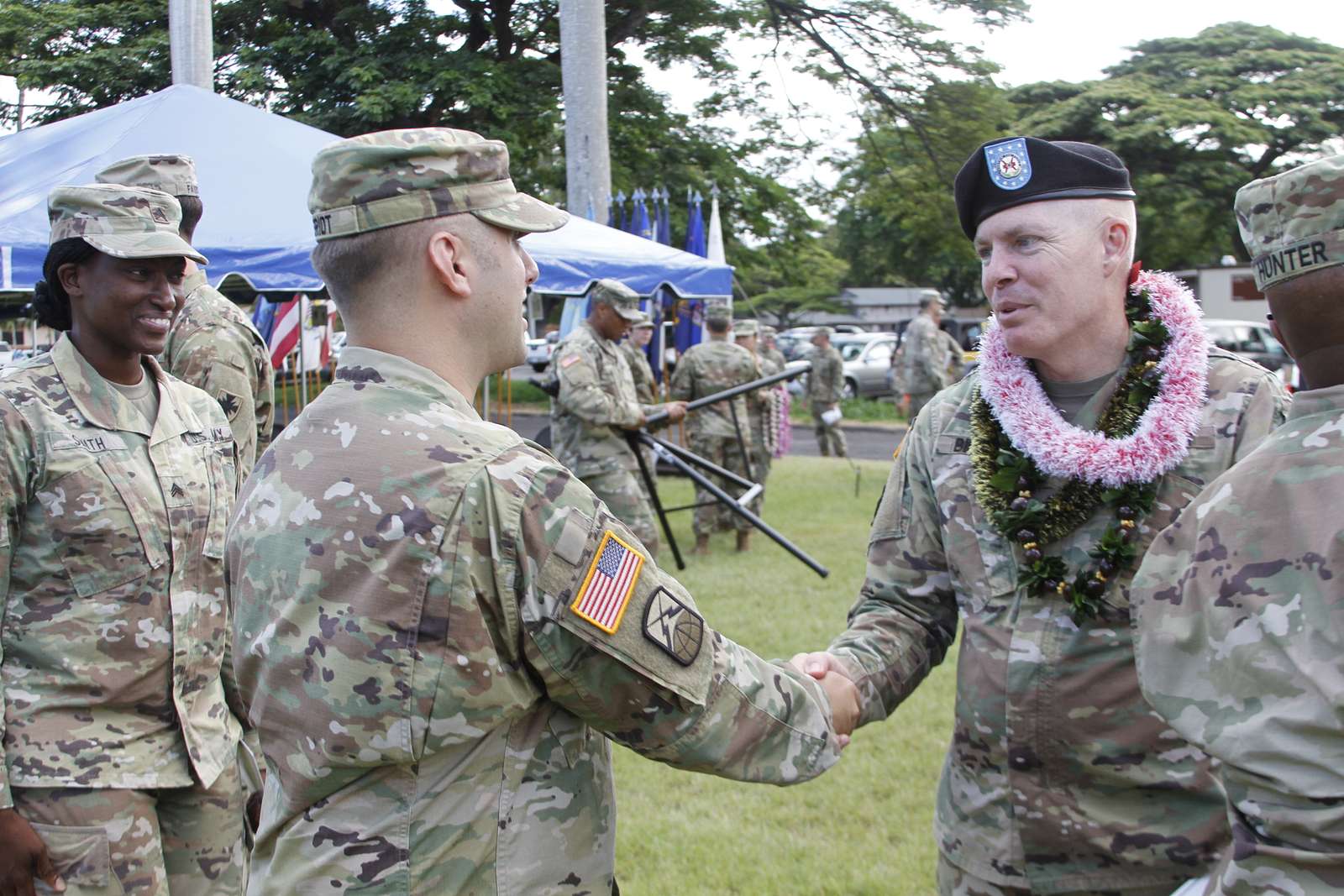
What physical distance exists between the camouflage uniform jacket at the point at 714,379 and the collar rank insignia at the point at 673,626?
9007mm

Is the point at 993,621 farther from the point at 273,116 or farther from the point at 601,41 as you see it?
the point at 601,41

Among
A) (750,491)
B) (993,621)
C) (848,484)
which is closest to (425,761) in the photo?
(993,621)

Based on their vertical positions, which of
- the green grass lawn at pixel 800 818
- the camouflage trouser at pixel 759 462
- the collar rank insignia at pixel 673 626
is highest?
the collar rank insignia at pixel 673 626

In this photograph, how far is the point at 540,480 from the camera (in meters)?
1.75

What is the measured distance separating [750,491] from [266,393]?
511 centimetres

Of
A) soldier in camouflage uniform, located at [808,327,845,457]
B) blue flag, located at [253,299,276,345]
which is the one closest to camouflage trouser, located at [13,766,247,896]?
blue flag, located at [253,299,276,345]

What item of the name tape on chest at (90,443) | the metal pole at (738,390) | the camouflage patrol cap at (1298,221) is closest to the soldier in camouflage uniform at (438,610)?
the camouflage patrol cap at (1298,221)

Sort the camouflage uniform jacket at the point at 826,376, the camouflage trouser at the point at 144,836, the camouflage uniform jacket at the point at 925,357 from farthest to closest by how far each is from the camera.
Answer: the camouflage uniform jacket at the point at 826,376, the camouflage uniform jacket at the point at 925,357, the camouflage trouser at the point at 144,836

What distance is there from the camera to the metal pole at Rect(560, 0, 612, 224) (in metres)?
10.9

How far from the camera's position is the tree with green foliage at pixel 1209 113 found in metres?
25.1

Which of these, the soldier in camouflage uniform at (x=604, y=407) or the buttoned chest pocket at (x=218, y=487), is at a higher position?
the buttoned chest pocket at (x=218, y=487)

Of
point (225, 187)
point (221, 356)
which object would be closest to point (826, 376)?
point (225, 187)

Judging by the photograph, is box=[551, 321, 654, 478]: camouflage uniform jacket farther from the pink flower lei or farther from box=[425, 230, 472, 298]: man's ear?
box=[425, 230, 472, 298]: man's ear

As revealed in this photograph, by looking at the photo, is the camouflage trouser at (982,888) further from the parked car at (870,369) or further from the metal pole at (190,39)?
the parked car at (870,369)
